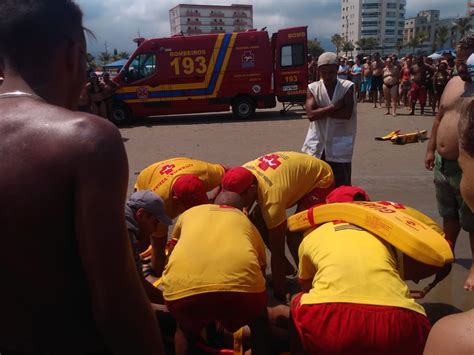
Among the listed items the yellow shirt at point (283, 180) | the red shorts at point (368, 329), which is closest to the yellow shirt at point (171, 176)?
the yellow shirt at point (283, 180)

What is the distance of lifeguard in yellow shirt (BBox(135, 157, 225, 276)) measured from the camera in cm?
288

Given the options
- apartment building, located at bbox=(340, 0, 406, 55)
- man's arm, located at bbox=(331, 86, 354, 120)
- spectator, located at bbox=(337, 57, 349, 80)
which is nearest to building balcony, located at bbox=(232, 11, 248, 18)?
apartment building, located at bbox=(340, 0, 406, 55)

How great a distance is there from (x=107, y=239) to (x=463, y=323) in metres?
0.78

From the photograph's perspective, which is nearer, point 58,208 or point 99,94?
point 58,208

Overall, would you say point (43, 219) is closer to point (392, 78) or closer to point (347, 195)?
point (347, 195)

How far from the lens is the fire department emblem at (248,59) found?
12.0m

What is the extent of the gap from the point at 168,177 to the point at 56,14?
233 centimetres

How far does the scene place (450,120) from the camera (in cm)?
320

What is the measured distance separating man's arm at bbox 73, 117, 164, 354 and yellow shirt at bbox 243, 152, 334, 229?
79.2 inches

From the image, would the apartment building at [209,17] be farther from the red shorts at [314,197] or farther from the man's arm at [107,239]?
the man's arm at [107,239]

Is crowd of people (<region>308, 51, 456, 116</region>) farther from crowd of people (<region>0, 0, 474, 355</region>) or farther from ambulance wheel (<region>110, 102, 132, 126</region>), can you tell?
crowd of people (<region>0, 0, 474, 355</region>)

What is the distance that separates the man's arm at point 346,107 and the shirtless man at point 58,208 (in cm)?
315

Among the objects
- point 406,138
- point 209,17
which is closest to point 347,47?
point 209,17

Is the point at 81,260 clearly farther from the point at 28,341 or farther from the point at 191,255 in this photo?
the point at 191,255
